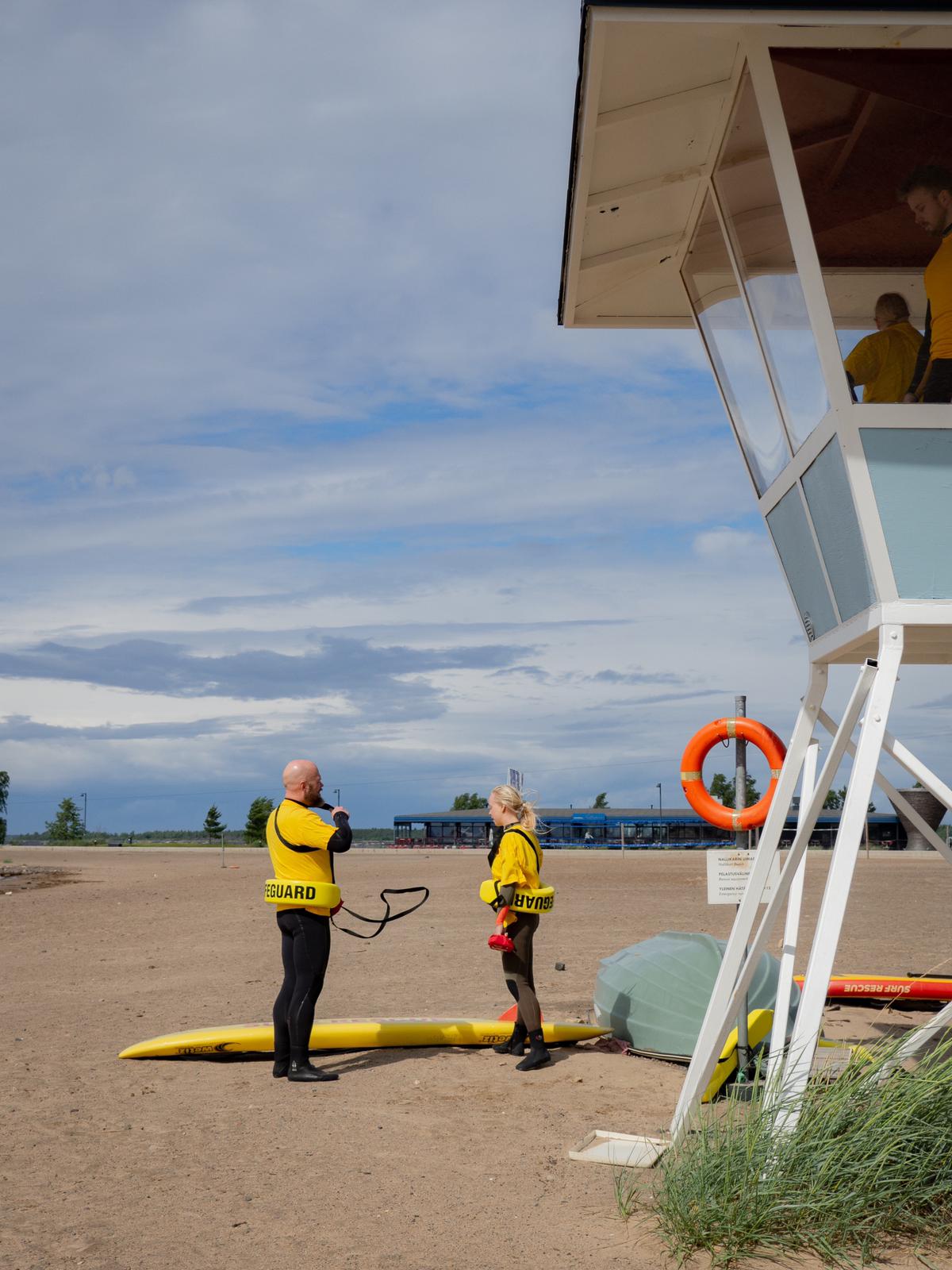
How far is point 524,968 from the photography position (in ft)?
28.6

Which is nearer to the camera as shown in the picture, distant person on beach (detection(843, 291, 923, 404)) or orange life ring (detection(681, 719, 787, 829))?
distant person on beach (detection(843, 291, 923, 404))

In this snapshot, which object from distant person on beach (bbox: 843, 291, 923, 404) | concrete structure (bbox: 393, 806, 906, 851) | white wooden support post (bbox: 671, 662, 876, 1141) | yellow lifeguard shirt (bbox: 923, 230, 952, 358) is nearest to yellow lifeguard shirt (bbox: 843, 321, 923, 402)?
distant person on beach (bbox: 843, 291, 923, 404)

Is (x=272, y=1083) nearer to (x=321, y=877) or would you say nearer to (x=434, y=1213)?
(x=321, y=877)

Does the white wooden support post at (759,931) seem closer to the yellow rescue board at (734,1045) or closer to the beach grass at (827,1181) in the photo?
the beach grass at (827,1181)

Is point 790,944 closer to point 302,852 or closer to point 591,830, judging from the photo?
point 302,852

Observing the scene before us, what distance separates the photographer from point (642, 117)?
640 centimetres

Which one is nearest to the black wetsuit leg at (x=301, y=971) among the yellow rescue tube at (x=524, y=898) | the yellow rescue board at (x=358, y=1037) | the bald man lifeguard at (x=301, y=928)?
the bald man lifeguard at (x=301, y=928)

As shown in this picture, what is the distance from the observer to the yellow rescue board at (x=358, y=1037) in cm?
928

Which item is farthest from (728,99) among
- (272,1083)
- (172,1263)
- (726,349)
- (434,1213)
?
(272,1083)

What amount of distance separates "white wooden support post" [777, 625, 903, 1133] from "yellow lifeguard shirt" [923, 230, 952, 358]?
1.45 metres

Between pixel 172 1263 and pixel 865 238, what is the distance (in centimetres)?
596

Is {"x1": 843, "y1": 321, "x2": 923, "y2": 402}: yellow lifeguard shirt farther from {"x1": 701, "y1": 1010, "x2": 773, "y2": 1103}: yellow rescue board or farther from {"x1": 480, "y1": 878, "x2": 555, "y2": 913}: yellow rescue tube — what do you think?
{"x1": 480, "y1": 878, "x2": 555, "y2": 913}: yellow rescue tube

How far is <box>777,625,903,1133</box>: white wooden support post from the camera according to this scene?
551 cm

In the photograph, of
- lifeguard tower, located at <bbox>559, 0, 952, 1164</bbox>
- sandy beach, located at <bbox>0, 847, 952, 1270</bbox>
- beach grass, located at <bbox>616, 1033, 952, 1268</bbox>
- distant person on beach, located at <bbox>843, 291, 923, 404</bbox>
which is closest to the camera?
beach grass, located at <bbox>616, 1033, 952, 1268</bbox>
